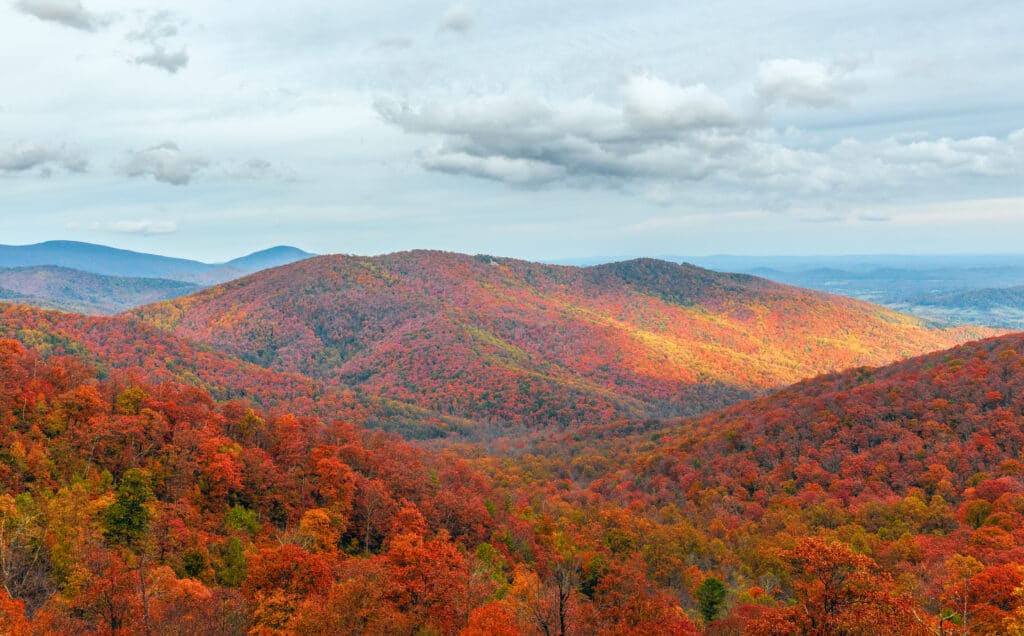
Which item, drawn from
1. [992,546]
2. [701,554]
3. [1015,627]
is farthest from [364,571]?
[992,546]

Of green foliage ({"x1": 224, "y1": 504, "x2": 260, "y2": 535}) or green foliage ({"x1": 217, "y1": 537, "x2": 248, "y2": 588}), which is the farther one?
green foliage ({"x1": 224, "y1": 504, "x2": 260, "y2": 535})

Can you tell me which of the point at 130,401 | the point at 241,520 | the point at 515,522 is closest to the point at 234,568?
the point at 241,520

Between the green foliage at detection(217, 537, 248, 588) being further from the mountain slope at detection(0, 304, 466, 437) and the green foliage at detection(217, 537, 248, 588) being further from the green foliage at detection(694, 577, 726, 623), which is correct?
the mountain slope at detection(0, 304, 466, 437)

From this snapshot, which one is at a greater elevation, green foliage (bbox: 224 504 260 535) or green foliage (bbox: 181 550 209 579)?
green foliage (bbox: 181 550 209 579)

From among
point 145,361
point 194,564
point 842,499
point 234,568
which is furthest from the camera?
Answer: point 145,361

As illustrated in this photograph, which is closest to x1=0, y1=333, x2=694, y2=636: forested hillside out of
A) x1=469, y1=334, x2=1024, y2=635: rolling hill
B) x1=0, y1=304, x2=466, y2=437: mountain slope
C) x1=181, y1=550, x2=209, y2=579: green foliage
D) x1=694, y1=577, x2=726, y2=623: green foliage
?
x1=181, y1=550, x2=209, y2=579: green foliage

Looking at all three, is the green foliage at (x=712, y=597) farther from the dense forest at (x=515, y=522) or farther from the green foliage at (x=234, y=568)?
the green foliage at (x=234, y=568)

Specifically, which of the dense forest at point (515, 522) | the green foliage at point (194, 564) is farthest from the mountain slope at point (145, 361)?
the green foliage at point (194, 564)

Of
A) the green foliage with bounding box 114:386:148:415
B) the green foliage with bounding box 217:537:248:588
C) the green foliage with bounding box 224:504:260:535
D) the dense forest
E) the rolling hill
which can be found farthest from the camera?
the green foliage with bounding box 114:386:148:415

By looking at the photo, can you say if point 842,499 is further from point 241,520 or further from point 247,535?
point 241,520

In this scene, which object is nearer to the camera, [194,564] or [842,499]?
[194,564]

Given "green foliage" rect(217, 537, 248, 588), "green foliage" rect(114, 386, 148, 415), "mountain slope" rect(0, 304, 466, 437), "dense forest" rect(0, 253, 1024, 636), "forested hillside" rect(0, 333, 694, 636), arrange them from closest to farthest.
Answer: "dense forest" rect(0, 253, 1024, 636) < "forested hillside" rect(0, 333, 694, 636) < "green foliage" rect(217, 537, 248, 588) < "green foliage" rect(114, 386, 148, 415) < "mountain slope" rect(0, 304, 466, 437)
